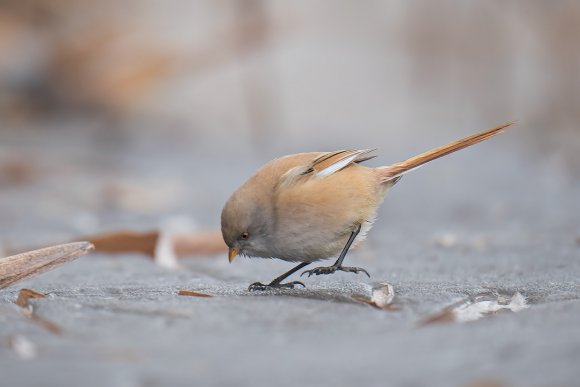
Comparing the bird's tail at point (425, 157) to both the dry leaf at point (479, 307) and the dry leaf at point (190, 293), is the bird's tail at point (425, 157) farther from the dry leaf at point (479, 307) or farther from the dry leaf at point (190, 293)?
the dry leaf at point (190, 293)

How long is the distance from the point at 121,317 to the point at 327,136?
6.12 meters

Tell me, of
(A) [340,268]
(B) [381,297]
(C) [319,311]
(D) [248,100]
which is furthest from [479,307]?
(D) [248,100]

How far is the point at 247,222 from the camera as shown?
3.61 metres

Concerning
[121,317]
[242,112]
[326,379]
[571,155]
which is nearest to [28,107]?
[242,112]

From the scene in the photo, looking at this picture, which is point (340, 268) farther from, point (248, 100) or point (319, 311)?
point (248, 100)

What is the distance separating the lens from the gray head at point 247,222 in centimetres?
361

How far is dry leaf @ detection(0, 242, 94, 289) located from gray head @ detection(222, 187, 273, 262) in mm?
765

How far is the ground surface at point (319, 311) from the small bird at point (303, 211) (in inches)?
5.7

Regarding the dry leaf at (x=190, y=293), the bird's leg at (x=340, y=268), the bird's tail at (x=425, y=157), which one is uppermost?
the bird's tail at (x=425, y=157)

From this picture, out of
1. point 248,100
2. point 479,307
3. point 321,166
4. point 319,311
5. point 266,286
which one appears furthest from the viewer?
point 248,100

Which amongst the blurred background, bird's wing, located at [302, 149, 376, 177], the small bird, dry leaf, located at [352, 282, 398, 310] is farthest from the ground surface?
bird's wing, located at [302, 149, 376, 177]

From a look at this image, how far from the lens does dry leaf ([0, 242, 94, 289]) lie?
294 cm

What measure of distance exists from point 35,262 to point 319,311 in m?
0.92

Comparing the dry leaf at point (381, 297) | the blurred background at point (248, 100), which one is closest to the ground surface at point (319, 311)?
the dry leaf at point (381, 297)
